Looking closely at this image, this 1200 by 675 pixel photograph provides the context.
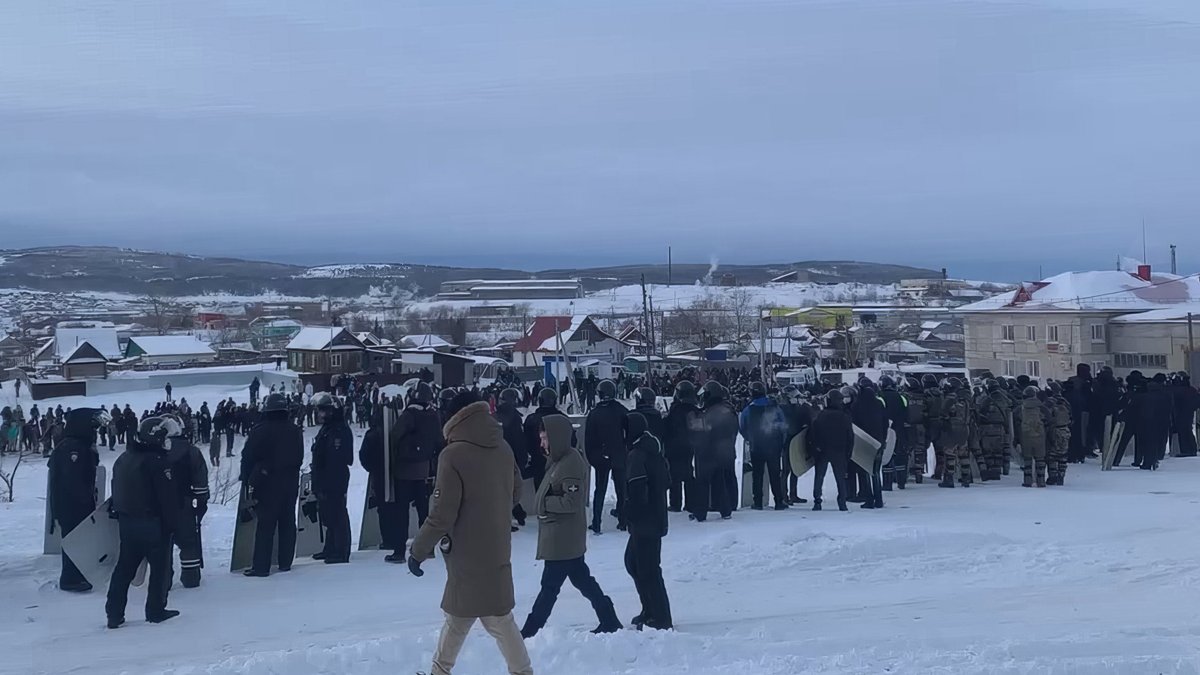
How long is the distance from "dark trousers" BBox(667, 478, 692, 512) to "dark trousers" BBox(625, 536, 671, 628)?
396 cm

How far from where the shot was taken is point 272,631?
6941mm

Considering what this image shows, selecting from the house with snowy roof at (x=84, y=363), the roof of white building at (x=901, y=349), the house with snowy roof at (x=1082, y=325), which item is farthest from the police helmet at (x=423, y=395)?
the roof of white building at (x=901, y=349)

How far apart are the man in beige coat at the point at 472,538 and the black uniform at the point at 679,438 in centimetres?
532

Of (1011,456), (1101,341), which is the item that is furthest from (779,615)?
(1101,341)

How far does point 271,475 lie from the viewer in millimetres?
8297

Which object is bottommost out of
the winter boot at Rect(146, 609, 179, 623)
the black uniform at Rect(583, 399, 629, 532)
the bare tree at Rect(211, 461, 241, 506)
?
the bare tree at Rect(211, 461, 241, 506)

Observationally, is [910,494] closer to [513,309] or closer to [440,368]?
[440,368]

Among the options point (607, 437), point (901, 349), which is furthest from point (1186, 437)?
point (901, 349)

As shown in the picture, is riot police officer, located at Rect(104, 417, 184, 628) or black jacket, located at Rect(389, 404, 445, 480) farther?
black jacket, located at Rect(389, 404, 445, 480)

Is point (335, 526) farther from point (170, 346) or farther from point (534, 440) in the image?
point (170, 346)

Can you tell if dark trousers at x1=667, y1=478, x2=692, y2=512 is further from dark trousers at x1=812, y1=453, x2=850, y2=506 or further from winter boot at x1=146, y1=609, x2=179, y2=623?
winter boot at x1=146, y1=609, x2=179, y2=623

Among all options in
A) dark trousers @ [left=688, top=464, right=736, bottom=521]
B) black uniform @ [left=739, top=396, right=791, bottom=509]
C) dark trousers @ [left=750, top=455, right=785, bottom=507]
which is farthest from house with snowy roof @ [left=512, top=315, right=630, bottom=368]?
dark trousers @ [left=688, top=464, right=736, bottom=521]

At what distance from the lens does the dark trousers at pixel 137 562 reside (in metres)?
7.02

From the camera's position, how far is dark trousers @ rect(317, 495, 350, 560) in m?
8.95
